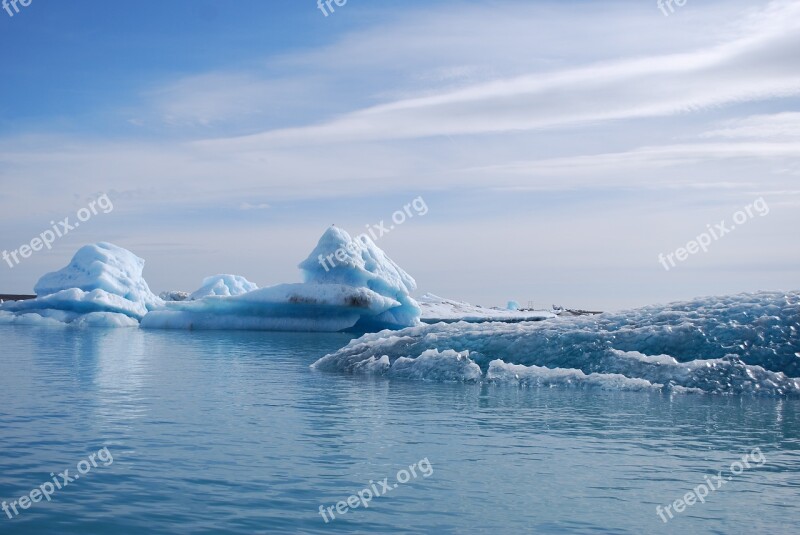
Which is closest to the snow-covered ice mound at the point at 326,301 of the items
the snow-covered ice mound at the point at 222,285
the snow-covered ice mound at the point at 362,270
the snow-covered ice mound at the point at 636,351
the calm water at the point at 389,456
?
the snow-covered ice mound at the point at 362,270

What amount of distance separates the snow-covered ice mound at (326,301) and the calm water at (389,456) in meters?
25.7

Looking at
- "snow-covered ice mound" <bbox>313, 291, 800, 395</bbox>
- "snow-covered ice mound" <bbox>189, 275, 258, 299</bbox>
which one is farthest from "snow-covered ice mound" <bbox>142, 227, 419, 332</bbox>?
"snow-covered ice mound" <bbox>313, 291, 800, 395</bbox>

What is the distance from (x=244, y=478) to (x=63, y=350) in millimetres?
22219

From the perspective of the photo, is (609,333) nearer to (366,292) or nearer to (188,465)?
(188,465)

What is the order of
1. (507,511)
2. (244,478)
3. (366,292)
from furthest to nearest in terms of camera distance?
(366,292)
(244,478)
(507,511)

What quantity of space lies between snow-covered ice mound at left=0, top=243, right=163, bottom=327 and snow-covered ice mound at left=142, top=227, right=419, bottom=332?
8.71 feet

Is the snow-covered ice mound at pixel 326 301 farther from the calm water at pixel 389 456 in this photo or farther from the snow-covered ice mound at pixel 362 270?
the calm water at pixel 389 456

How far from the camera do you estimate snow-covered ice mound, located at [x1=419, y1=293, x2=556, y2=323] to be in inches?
2517

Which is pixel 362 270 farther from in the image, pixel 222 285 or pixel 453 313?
pixel 453 313

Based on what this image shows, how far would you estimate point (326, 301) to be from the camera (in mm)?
42938

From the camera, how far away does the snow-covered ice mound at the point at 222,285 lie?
59000mm

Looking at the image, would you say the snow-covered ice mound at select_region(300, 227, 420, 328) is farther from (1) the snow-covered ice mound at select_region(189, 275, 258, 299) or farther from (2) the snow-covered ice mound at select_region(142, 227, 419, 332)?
(1) the snow-covered ice mound at select_region(189, 275, 258, 299)

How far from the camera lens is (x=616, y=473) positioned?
8883 mm

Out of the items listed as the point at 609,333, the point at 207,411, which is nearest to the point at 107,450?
the point at 207,411
